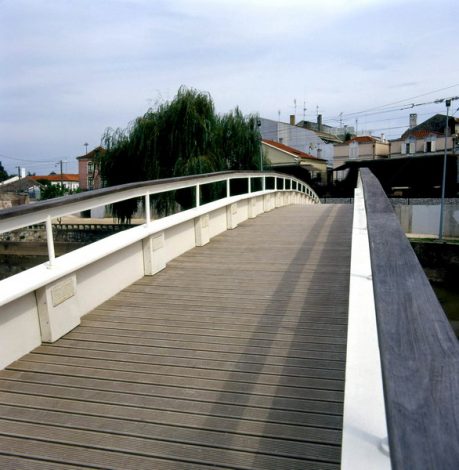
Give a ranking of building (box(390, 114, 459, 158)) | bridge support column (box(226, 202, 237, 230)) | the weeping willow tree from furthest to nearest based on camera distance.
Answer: building (box(390, 114, 459, 158)), the weeping willow tree, bridge support column (box(226, 202, 237, 230))

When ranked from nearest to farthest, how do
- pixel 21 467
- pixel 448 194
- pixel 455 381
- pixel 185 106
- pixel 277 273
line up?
pixel 455 381, pixel 21 467, pixel 277 273, pixel 185 106, pixel 448 194

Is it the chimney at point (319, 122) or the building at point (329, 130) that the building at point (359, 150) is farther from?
the chimney at point (319, 122)

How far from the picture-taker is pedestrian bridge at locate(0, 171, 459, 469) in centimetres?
111

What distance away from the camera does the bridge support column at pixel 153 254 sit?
5.20 meters

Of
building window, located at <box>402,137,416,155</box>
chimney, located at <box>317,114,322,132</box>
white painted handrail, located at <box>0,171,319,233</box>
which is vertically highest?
chimney, located at <box>317,114,322,132</box>

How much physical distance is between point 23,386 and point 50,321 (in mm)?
660

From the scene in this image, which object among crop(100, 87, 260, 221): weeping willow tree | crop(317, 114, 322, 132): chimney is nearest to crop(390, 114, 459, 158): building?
crop(317, 114, 322, 132): chimney

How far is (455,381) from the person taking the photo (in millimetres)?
922

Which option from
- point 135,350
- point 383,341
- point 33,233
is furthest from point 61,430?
point 33,233

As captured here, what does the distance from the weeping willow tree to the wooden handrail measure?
17.9m

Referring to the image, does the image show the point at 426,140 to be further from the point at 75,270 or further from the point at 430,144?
the point at 75,270

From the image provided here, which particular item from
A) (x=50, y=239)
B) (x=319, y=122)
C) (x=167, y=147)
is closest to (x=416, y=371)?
(x=50, y=239)

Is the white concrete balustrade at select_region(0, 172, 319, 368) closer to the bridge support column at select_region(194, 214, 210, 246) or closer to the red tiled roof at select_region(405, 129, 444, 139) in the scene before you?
the bridge support column at select_region(194, 214, 210, 246)

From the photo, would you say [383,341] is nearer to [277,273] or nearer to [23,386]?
[23,386]
